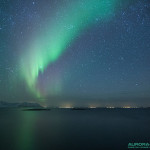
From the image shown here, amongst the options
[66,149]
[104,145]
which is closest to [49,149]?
[66,149]

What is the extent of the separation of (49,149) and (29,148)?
3965mm

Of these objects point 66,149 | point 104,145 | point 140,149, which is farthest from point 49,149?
point 140,149

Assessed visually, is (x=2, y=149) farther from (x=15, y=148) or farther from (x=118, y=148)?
(x=118, y=148)

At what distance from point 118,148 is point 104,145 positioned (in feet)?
9.77

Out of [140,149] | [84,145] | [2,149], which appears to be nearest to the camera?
[140,149]

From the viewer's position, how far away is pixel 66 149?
27078 mm

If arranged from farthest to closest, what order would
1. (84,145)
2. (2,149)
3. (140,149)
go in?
(84,145) → (2,149) → (140,149)

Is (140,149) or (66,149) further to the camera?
(66,149)

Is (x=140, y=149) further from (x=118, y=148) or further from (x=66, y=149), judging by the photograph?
(x=66, y=149)

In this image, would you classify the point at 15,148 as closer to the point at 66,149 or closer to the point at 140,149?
the point at 66,149

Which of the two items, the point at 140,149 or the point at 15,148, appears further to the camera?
the point at 15,148

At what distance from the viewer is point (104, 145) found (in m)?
29.2

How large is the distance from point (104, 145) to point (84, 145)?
350 cm

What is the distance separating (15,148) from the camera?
91.8 feet
